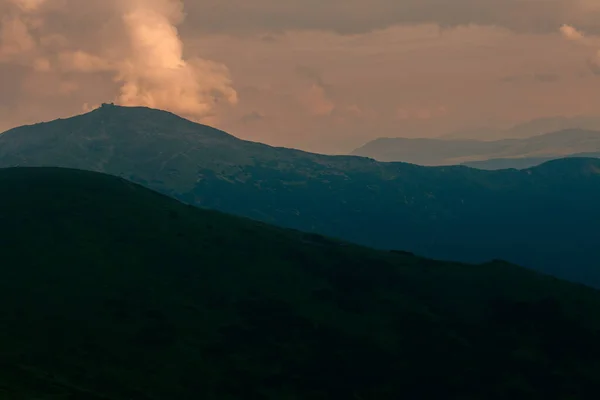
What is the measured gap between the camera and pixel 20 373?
172000 mm

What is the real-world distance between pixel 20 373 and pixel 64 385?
1153 cm

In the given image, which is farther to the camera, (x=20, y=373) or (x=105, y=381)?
(x=105, y=381)

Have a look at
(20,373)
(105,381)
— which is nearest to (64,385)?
(20,373)

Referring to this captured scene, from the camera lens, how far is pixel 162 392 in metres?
197

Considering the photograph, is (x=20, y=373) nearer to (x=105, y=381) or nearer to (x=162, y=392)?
(x=105, y=381)

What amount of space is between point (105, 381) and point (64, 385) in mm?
24097

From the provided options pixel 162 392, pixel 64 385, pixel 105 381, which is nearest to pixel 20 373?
pixel 64 385

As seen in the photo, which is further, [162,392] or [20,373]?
[162,392]

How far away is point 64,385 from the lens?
6678 inches

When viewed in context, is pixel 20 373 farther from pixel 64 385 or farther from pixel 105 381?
pixel 105 381

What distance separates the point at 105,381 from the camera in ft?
633

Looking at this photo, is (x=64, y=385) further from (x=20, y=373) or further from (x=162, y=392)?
(x=162, y=392)

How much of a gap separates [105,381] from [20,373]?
26394 millimetres
